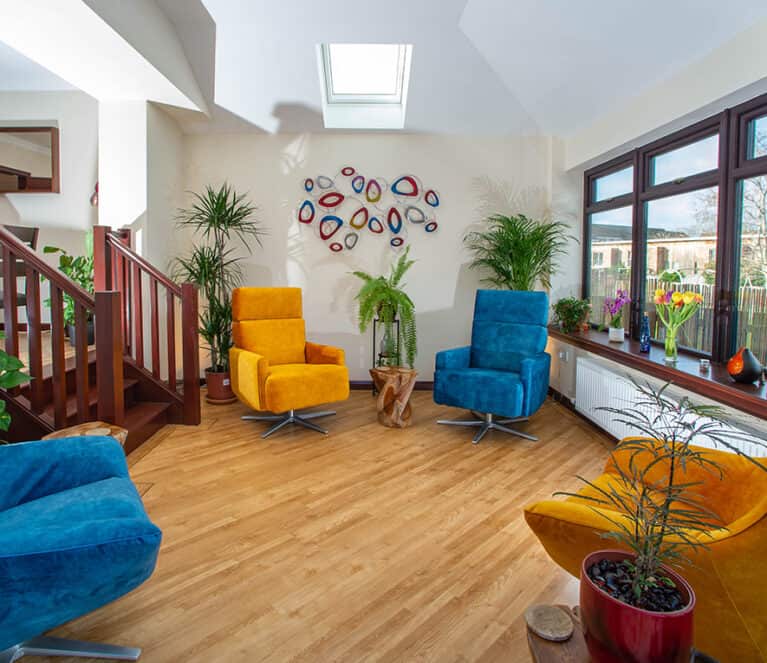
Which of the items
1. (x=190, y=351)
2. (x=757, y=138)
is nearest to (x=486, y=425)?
(x=190, y=351)

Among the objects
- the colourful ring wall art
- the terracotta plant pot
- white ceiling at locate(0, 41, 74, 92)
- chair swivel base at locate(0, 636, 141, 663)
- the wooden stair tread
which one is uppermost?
white ceiling at locate(0, 41, 74, 92)

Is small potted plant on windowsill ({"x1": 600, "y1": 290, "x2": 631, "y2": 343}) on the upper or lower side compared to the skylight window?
lower

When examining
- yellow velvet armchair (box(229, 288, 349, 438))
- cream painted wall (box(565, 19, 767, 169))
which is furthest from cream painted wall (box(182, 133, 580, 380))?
yellow velvet armchair (box(229, 288, 349, 438))

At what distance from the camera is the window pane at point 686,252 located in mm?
3365

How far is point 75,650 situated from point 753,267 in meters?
3.53

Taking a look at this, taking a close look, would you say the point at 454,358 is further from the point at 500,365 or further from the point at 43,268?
the point at 43,268

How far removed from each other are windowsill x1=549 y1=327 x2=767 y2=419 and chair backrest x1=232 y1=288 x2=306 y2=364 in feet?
7.23

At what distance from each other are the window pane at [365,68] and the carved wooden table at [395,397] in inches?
106

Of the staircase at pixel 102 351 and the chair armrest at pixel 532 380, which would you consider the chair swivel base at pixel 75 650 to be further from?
the chair armrest at pixel 532 380

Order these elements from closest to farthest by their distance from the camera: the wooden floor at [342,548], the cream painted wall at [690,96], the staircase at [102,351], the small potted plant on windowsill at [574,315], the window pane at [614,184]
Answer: the wooden floor at [342,548] → the cream painted wall at [690,96] → the staircase at [102,351] → the window pane at [614,184] → the small potted plant on windowsill at [574,315]

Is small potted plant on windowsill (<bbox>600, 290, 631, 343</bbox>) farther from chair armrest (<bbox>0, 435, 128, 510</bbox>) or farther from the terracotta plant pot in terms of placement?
chair armrest (<bbox>0, 435, 128, 510</bbox>)

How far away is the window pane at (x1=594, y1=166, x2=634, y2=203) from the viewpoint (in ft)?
14.2

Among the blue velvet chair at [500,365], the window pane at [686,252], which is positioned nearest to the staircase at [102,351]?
the blue velvet chair at [500,365]

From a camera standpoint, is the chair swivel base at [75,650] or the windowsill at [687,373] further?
the windowsill at [687,373]
